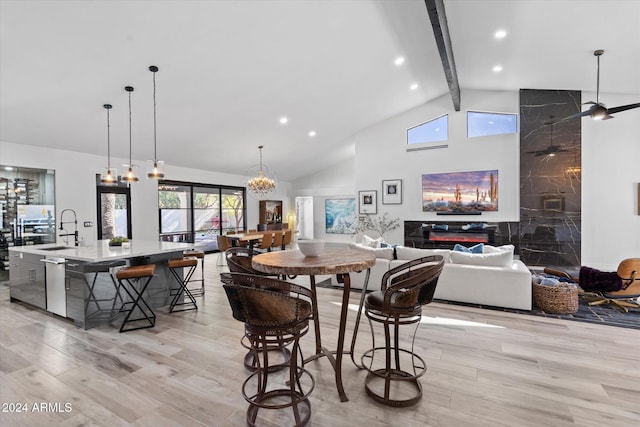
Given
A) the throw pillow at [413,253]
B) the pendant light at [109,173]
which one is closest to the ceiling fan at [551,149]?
the throw pillow at [413,253]

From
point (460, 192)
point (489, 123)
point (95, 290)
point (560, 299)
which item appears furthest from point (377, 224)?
point (95, 290)

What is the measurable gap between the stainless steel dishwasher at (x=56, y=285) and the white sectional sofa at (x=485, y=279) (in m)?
4.00

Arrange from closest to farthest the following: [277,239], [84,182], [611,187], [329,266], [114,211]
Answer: [329,266]
[611,187]
[84,182]
[114,211]
[277,239]

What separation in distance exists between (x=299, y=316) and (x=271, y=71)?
4.29 metres

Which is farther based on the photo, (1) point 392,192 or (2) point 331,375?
(1) point 392,192

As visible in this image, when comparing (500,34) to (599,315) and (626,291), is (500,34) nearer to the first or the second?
(626,291)

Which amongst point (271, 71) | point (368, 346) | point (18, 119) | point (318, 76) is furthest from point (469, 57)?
point (18, 119)

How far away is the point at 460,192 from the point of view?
23.8 ft

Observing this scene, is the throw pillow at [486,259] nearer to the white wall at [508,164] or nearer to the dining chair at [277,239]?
the white wall at [508,164]

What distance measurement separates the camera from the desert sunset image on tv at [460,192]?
698cm

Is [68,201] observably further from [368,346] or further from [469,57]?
[469,57]

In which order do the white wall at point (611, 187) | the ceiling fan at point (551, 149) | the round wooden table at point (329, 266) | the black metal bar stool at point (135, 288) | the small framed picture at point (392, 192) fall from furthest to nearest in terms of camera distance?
the small framed picture at point (392, 192)
the ceiling fan at point (551, 149)
the white wall at point (611, 187)
the black metal bar stool at point (135, 288)
the round wooden table at point (329, 266)

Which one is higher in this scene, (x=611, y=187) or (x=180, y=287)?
(x=611, y=187)

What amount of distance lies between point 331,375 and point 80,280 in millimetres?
2905
